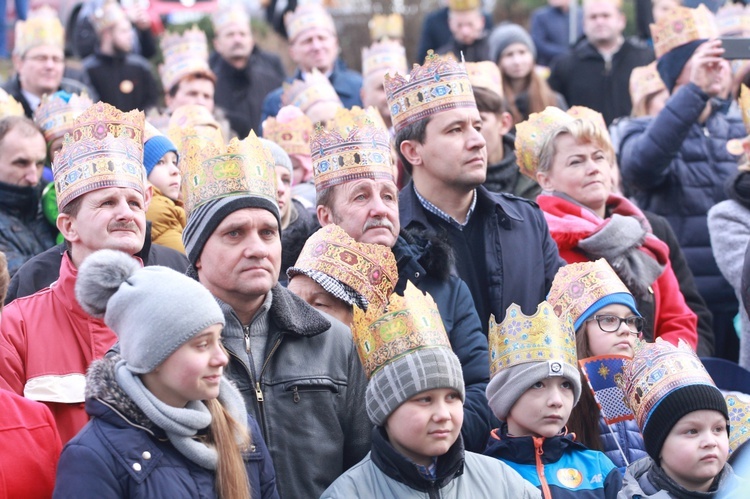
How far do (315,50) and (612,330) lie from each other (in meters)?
5.54

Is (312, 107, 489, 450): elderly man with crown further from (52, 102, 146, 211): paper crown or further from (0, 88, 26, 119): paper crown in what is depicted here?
(0, 88, 26, 119): paper crown

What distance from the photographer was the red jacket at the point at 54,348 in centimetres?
526

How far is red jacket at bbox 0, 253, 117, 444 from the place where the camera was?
5262 millimetres

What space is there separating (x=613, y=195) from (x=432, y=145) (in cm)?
140

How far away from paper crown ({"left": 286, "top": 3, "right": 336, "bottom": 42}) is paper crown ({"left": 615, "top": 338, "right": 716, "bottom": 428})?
6.21 m

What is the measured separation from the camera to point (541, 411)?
18.2 feet

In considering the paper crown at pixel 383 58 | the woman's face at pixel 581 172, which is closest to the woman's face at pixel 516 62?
the paper crown at pixel 383 58

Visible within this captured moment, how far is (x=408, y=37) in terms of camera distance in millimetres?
18641

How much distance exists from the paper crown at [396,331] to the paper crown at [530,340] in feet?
1.52

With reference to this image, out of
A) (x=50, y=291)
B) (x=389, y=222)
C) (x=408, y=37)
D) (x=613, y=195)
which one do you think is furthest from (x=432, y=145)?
(x=408, y=37)

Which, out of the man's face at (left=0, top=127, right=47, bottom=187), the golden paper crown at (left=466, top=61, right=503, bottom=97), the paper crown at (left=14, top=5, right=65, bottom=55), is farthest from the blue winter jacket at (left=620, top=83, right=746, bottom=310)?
the paper crown at (left=14, top=5, right=65, bottom=55)

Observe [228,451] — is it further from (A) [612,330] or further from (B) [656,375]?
(A) [612,330]

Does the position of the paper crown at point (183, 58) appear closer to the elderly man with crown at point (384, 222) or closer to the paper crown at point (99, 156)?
the elderly man with crown at point (384, 222)

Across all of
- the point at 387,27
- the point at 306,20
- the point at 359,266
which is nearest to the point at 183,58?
the point at 306,20
